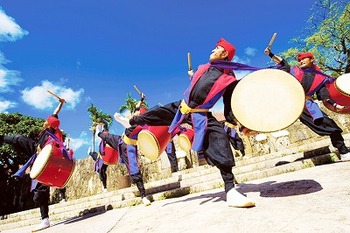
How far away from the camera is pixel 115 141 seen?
18.5 feet

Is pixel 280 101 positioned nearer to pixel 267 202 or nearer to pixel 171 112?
pixel 267 202

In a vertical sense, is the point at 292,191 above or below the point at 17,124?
below

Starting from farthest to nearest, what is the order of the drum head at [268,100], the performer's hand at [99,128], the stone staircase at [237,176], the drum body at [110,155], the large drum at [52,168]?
1. the drum body at [110,155]
2. the performer's hand at [99,128]
3. the large drum at [52,168]
4. the stone staircase at [237,176]
5. the drum head at [268,100]

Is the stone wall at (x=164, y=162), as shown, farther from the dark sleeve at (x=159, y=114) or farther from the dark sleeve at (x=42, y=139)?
the dark sleeve at (x=159, y=114)

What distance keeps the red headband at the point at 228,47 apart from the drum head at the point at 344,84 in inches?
67.7

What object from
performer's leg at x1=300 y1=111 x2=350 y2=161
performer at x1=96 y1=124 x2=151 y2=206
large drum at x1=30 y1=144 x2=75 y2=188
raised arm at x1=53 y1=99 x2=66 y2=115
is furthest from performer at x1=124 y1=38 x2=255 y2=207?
raised arm at x1=53 y1=99 x2=66 y2=115

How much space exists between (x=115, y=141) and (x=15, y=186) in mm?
11484

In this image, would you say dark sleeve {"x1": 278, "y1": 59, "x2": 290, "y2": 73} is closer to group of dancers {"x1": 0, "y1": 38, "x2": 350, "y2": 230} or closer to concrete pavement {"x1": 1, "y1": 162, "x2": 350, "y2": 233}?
group of dancers {"x1": 0, "y1": 38, "x2": 350, "y2": 230}

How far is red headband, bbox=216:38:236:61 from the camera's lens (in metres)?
2.98

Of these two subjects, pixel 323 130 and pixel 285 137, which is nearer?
pixel 323 130

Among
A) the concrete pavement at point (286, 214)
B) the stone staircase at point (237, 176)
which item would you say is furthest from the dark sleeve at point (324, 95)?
the concrete pavement at point (286, 214)

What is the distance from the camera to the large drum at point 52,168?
3.89 m

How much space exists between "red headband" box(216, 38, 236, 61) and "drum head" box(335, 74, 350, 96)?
172 cm

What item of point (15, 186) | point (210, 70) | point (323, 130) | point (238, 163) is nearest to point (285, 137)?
point (238, 163)
